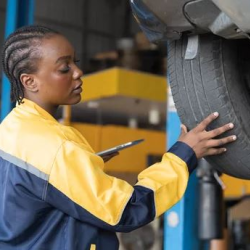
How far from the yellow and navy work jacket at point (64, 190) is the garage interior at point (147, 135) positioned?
55cm

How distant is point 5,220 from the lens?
4.70ft

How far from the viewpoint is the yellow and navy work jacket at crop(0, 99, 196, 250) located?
1.34m

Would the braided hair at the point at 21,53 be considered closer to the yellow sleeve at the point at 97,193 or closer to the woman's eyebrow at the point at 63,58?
the woman's eyebrow at the point at 63,58

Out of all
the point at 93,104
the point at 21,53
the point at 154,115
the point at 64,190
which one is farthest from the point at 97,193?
the point at 154,115

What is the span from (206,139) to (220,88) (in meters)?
0.16

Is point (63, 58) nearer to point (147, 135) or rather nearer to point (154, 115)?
point (147, 135)

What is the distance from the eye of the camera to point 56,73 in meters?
1.46

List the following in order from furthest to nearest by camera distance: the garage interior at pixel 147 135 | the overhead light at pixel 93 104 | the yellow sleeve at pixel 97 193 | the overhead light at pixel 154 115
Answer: the overhead light at pixel 154 115
the overhead light at pixel 93 104
the garage interior at pixel 147 135
the yellow sleeve at pixel 97 193

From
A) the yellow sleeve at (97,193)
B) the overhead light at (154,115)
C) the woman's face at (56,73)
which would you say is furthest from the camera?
the overhead light at (154,115)

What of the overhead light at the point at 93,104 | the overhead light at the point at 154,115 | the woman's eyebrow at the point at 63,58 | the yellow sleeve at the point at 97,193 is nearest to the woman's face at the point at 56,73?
the woman's eyebrow at the point at 63,58

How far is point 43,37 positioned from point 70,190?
41 cm

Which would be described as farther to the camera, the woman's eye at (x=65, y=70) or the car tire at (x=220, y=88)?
the car tire at (x=220, y=88)

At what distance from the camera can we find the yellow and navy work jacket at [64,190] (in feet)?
4.40

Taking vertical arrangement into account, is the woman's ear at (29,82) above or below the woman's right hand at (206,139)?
above
